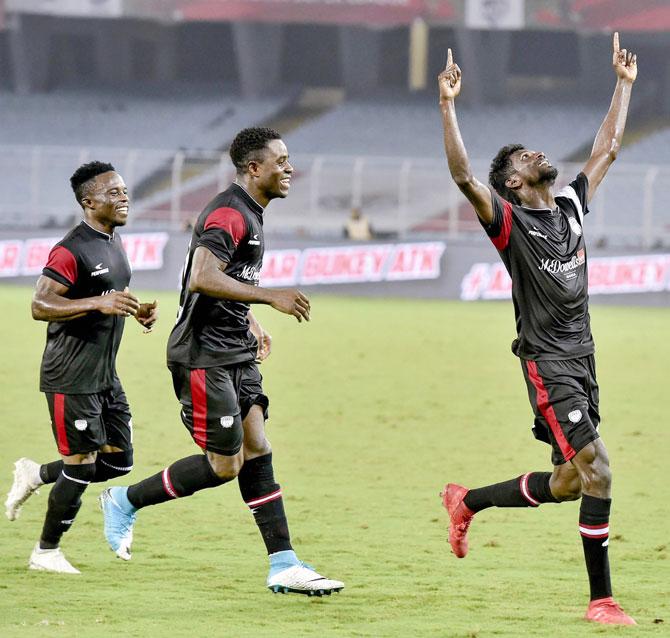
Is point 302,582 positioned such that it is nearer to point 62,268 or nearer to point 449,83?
point 62,268

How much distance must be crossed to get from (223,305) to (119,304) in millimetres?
509

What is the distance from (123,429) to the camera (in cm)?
727

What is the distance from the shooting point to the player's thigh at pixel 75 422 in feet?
22.9

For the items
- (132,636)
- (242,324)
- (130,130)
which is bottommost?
(132,636)

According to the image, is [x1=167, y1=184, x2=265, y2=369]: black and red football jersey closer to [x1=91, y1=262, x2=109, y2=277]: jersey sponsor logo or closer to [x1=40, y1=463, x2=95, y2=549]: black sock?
[x1=91, y1=262, x2=109, y2=277]: jersey sponsor logo

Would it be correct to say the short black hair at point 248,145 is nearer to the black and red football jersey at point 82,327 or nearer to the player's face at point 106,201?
the player's face at point 106,201

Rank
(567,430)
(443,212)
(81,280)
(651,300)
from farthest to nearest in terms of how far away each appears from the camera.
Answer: (443,212), (651,300), (81,280), (567,430)

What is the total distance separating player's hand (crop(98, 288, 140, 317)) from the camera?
654 cm

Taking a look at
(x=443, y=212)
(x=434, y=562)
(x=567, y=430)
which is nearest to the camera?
(x=567, y=430)

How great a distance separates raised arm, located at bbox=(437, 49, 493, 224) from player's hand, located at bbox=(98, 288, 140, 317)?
64.7 inches

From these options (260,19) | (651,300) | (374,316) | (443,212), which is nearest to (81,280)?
(374,316)

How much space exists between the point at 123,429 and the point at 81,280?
2.77 feet

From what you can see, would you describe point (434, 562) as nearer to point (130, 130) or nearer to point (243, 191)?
point (243, 191)

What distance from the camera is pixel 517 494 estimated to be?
22.8 feet
